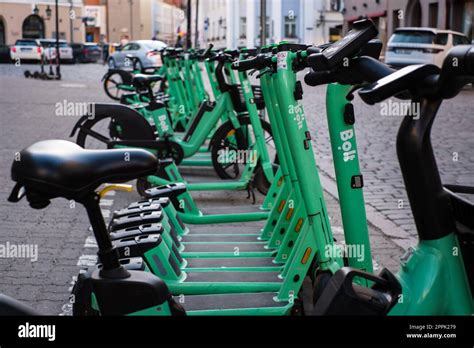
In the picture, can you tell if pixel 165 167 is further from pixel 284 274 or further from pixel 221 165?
pixel 284 274

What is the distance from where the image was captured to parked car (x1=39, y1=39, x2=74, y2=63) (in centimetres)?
2566

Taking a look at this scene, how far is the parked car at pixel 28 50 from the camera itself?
23.2 m

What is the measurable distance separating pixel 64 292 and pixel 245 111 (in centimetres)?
365

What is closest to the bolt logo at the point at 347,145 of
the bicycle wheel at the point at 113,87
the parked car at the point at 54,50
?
the bicycle wheel at the point at 113,87

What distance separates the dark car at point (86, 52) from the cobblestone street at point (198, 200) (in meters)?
20.7

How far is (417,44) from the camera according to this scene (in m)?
20.5

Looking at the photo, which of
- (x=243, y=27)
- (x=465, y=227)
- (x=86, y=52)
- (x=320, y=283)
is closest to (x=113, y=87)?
(x=243, y=27)

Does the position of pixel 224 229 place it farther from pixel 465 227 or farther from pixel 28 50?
pixel 28 50

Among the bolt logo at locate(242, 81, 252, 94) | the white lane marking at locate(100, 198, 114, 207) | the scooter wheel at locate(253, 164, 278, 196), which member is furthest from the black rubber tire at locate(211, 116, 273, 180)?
the white lane marking at locate(100, 198, 114, 207)

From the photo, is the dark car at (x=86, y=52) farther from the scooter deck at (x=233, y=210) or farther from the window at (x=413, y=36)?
the scooter deck at (x=233, y=210)

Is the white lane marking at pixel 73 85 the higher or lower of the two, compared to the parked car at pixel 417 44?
lower

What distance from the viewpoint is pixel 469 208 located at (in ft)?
6.10

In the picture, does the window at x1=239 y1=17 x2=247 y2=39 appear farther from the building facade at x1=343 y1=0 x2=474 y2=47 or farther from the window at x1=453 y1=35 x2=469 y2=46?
the window at x1=453 y1=35 x2=469 y2=46

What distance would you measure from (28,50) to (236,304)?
75.9ft
